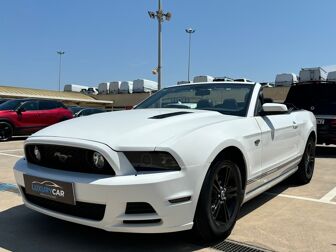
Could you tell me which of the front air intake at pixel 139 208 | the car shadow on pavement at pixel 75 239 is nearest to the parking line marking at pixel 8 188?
the car shadow on pavement at pixel 75 239

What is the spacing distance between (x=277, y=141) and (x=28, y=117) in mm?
11690

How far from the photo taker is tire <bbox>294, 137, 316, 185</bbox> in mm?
6367

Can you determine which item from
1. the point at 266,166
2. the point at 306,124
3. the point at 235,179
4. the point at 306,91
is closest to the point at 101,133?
the point at 235,179

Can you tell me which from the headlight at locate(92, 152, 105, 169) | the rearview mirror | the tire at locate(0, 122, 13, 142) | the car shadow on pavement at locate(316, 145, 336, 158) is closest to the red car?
the tire at locate(0, 122, 13, 142)

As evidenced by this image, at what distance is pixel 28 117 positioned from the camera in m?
14.9

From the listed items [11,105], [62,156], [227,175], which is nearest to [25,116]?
[11,105]

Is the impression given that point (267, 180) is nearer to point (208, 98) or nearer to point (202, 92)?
point (208, 98)

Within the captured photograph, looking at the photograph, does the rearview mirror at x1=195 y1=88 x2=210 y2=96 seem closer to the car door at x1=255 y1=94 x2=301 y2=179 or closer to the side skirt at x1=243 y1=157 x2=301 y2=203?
the car door at x1=255 y1=94 x2=301 y2=179

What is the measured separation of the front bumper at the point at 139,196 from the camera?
10.3ft

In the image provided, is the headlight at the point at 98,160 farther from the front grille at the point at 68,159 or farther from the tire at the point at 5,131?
the tire at the point at 5,131

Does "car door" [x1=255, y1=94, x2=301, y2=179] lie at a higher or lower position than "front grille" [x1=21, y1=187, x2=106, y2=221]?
higher

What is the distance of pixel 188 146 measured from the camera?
11.1 ft

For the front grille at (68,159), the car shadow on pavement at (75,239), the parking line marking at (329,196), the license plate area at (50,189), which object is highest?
the front grille at (68,159)

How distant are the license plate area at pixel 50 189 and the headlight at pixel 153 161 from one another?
527 mm
